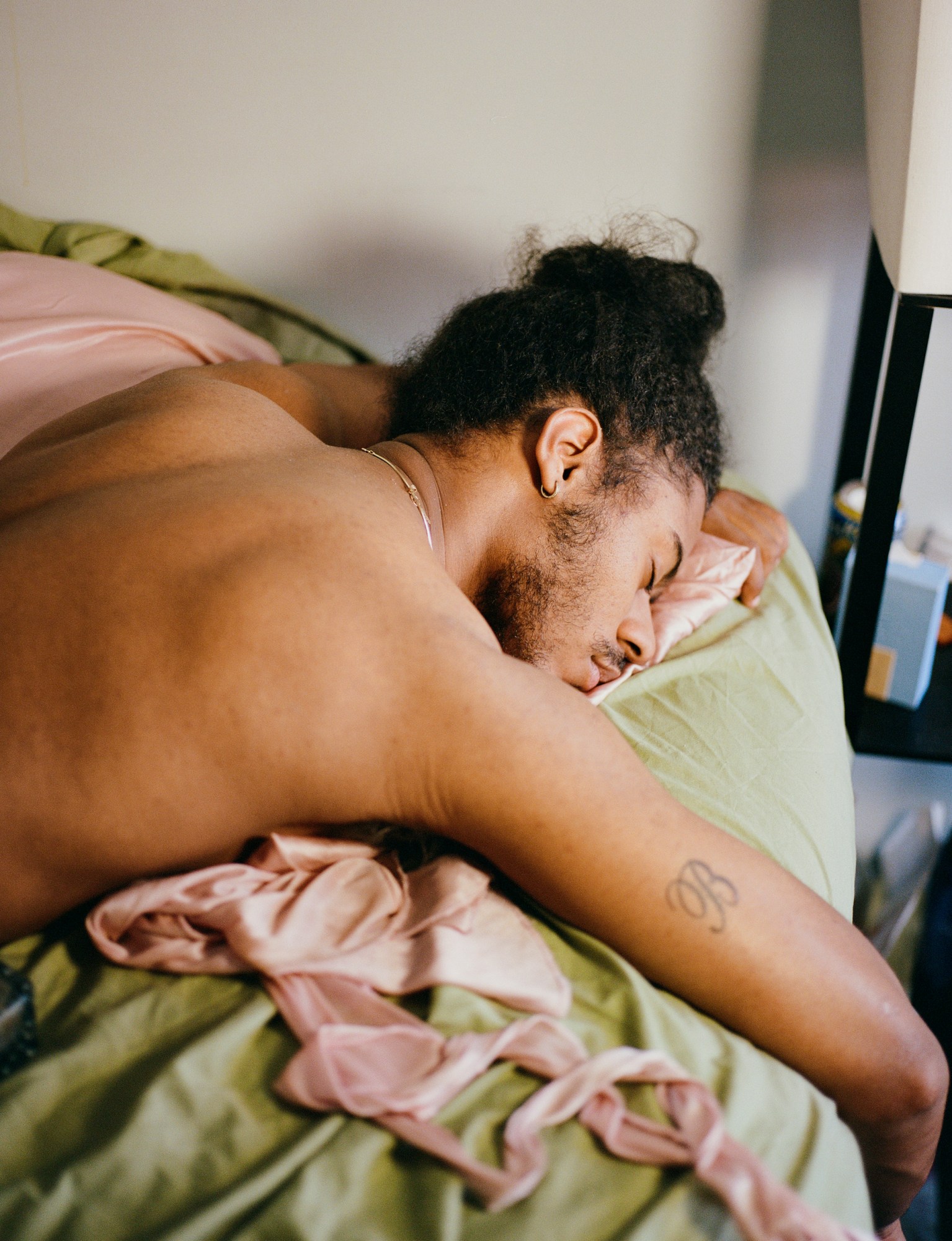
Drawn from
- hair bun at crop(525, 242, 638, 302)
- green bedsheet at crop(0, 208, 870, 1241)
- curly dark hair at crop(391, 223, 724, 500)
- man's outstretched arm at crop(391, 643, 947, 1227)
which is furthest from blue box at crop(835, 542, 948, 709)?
green bedsheet at crop(0, 208, 870, 1241)

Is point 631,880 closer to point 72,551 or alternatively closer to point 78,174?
point 72,551

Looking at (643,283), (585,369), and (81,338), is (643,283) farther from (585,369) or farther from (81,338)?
(81,338)

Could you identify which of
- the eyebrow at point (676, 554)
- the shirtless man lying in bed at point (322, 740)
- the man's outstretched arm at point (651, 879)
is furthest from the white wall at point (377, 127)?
the man's outstretched arm at point (651, 879)

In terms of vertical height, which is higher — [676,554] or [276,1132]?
[676,554]

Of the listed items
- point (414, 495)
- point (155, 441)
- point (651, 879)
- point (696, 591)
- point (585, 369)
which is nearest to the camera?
point (651, 879)

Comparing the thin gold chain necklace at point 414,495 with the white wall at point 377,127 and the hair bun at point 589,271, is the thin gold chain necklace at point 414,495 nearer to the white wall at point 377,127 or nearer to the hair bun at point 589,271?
the hair bun at point 589,271

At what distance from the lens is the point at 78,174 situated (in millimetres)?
1579

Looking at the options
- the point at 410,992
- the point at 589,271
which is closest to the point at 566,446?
the point at 589,271

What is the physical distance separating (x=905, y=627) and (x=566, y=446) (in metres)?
0.72

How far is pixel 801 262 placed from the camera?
1.51 metres

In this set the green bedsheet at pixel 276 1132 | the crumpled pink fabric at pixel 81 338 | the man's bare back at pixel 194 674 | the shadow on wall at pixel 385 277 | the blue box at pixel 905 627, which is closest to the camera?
the green bedsheet at pixel 276 1132

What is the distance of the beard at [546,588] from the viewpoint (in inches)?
37.5

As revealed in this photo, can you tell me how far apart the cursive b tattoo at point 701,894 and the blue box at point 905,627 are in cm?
81

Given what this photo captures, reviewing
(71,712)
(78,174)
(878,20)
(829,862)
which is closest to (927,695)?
(829,862)
